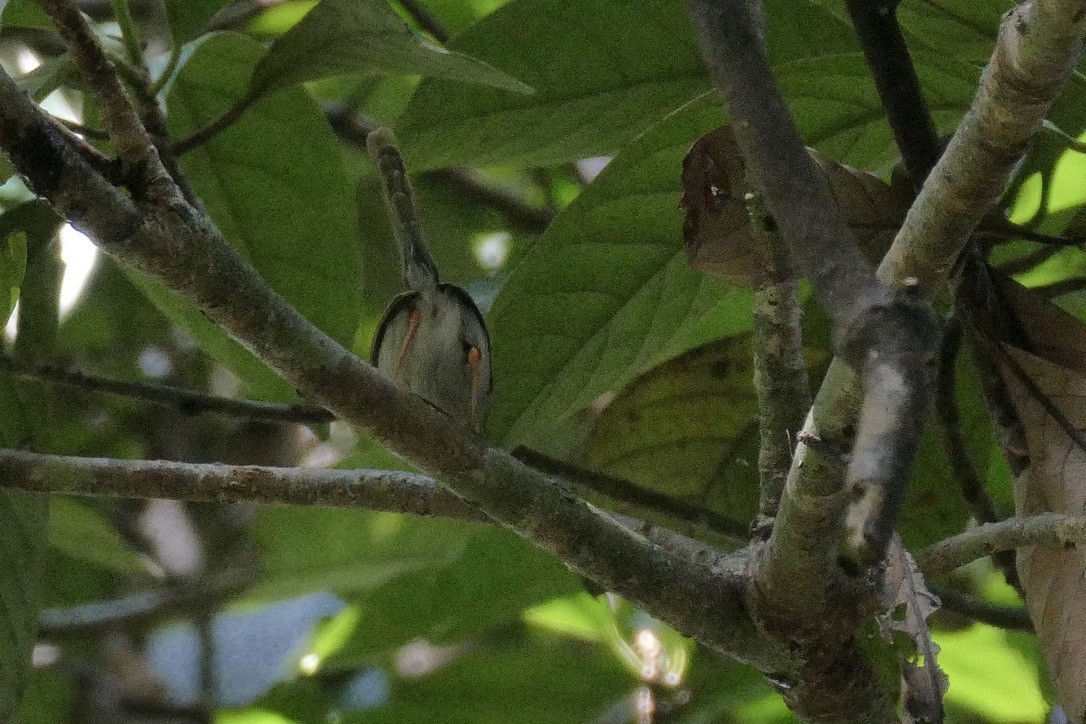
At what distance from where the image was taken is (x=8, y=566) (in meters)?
1.29

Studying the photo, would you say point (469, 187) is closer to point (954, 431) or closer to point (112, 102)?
point (954, 431)

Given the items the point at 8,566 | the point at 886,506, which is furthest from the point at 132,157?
the point at 8,566

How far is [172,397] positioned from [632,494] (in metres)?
0.54

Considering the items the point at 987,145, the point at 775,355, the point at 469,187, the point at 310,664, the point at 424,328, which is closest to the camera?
the point at 987,145

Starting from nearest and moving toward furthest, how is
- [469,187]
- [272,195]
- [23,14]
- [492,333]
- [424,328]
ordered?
[424,328] → [492,333] → [23,14] → [272,195] → [469,187]

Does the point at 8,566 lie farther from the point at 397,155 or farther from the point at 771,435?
the point at 771,435

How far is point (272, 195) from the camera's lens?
1.44 metres

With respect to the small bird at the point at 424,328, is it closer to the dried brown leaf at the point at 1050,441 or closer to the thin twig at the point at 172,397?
the thin twig at the point at 172,397

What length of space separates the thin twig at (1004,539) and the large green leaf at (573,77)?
562 mm

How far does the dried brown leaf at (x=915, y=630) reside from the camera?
2.73 ft

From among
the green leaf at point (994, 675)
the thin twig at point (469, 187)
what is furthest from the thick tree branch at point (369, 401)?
the thin twig at point (469, 187)

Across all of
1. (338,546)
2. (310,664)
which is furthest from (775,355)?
(310,664)

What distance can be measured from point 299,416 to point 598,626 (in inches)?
35.5

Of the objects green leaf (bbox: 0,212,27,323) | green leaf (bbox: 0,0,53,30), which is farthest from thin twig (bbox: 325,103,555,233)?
green leaf (bbox: 0,212,27,323)
